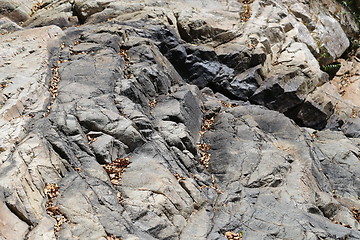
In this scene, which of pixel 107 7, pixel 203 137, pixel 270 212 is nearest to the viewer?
pixel 270 212

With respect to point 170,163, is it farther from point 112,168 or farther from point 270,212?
point 270,212

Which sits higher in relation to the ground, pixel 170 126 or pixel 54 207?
pixel 54 207

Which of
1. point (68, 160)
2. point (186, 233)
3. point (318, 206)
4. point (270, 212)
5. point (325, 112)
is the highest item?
point (68, 160)

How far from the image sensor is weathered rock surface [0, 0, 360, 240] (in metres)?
7.82

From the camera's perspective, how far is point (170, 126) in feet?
35.8

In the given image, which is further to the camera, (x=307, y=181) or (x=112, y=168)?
(x=307, y=181)

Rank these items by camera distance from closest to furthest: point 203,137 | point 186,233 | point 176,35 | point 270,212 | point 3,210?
point 3,210 < point 186,233 < point 270,212 < point 203,137 < point 176,35

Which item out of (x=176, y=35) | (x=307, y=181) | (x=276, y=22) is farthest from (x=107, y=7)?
(x=307, y=181)

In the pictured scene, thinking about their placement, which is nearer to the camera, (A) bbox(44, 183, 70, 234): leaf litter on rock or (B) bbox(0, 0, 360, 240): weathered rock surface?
(A) bbox(44, 183, 70, 234): leaf litter on rock

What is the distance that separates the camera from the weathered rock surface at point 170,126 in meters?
7.82

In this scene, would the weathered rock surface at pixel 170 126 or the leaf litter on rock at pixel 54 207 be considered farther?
the weathered rock surface at pixel 170 126

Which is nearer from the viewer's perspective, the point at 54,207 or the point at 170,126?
the point at 54,207

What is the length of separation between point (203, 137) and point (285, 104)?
5.42 metres

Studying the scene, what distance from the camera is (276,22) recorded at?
17.8 m
